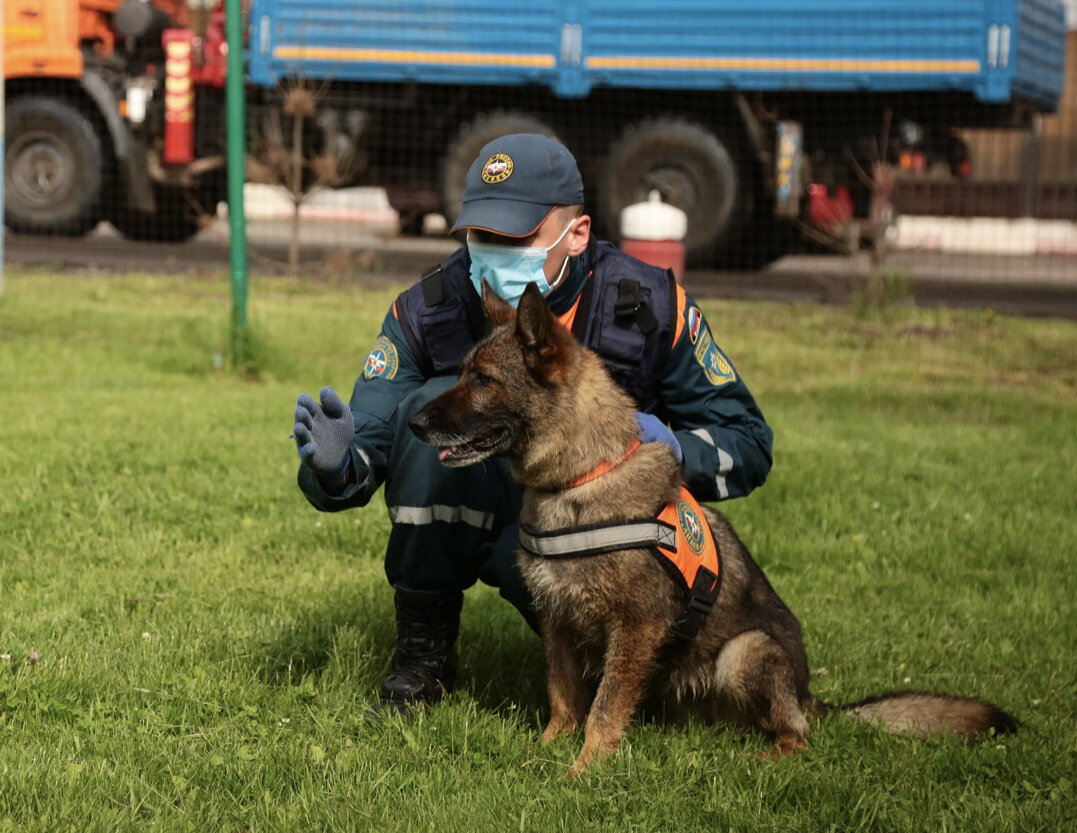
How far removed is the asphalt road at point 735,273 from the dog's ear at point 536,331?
331 inches

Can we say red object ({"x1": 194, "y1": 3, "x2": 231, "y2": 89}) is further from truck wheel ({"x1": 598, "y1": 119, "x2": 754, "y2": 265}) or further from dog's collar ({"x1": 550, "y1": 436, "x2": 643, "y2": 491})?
dog's collar ({"x1": 550, "y1": 436, "x2": 643, "y2": 491})

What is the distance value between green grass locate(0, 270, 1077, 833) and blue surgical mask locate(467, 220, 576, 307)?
1.14 m

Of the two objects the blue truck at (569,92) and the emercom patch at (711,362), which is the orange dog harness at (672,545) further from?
the blue truck at (569,92)

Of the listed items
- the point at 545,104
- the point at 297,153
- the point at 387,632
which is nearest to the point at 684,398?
the point at 387,632

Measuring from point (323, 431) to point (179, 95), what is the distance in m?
12.1

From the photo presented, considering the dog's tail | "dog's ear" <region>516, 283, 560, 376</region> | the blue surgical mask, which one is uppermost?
the blue surgical mask

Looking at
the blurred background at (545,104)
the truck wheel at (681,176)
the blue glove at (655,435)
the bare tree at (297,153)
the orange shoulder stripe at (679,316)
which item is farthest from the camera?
the truck wheel at (681,176)

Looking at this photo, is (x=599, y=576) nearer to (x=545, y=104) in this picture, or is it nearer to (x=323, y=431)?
(x=323, y=431)

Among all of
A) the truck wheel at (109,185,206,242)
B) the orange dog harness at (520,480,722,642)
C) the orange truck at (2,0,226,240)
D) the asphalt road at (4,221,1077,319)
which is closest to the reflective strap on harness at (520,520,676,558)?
the orange dog harness at (520,480,722,642)

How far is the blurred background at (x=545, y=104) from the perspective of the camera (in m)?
13.4

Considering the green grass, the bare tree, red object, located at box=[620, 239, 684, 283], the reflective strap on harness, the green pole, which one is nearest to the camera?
the green grass

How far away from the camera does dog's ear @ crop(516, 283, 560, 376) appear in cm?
301

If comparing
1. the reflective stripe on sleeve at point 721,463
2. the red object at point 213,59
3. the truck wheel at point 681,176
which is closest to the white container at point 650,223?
the truck wheel at point 681,176

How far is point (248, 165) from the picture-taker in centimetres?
1355
